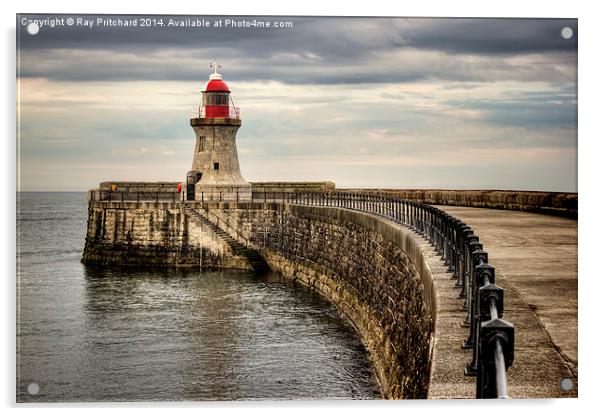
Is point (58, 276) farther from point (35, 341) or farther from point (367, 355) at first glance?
point (367, 355)

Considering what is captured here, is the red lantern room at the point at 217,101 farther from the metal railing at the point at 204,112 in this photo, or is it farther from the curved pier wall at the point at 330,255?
the curved pier wall at the point at 330,255

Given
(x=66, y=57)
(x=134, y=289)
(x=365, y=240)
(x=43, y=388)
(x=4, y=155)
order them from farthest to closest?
A: 1. (x=134, y=289)
2. (x=365, y=240)
3. (x=43, y=388)
4. (x=66, y=57)
5. (x=4, y=155)

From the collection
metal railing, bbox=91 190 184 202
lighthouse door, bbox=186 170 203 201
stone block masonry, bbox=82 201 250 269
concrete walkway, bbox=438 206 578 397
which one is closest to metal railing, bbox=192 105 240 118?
lighthouse door, bbox=186 170 203 201

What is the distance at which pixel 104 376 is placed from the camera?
41.8 ft

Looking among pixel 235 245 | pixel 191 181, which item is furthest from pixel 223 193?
pixel 235 245

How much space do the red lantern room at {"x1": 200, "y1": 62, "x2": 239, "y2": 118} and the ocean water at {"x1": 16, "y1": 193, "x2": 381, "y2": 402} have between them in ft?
26.3

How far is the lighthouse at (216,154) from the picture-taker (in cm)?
2978

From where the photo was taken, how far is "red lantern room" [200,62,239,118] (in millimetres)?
29203

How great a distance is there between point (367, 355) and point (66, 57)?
6.00m

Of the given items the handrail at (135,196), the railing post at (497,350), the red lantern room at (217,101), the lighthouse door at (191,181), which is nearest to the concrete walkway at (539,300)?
the railing post at (497,350)

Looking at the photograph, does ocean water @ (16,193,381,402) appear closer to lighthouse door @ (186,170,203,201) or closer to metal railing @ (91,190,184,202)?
metal railing @ (91,190,184,202)

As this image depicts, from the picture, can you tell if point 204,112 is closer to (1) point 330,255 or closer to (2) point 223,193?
(2) point 223,193

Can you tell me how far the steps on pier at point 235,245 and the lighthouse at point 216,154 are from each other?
146 cm
